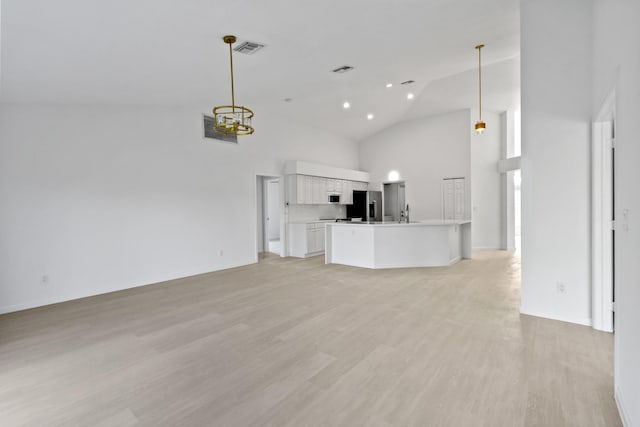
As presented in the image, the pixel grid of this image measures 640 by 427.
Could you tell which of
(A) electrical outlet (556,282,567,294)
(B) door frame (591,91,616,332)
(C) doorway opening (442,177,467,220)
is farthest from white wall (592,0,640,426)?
(C) doorway opening (442,177,467,220)

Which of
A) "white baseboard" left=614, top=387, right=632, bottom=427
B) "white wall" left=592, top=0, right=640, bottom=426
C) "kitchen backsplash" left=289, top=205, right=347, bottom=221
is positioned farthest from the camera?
"kitchen backsplash" left=289, top=205, right=347, bottom=221

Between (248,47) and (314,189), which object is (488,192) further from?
(248,47)

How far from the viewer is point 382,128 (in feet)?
32.9

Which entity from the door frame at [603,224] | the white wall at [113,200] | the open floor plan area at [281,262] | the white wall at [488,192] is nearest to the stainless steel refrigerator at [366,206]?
the white wall at [488,192]

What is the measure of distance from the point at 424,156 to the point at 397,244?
4203 millimetres

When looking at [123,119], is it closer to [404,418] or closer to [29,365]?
[29,365]

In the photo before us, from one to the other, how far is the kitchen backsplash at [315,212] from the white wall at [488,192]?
151 inches

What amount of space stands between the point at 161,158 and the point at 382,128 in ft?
22.5

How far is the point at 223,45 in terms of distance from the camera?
11.8 ft

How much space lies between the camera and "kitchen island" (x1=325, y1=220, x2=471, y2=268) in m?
6.20

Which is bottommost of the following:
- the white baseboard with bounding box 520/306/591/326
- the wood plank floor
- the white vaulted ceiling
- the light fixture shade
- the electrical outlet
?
the wood plank floor

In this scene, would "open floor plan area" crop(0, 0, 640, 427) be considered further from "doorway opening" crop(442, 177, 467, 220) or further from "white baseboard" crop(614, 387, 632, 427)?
"doorway opening" crop(442, 177, 467, 220)

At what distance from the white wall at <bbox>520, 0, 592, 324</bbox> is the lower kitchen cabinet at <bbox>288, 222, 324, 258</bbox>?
16.5ft

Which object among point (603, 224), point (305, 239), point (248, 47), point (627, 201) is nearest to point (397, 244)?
point (305, 239)
